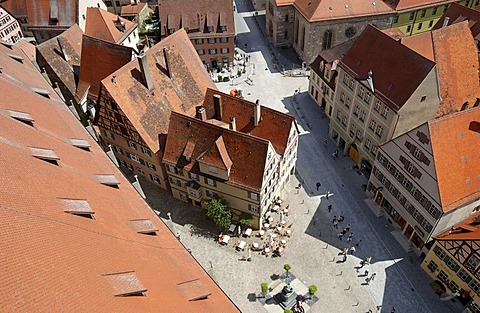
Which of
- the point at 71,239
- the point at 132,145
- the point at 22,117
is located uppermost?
the point at 22,117

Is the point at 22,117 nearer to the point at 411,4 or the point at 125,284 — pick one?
the point at 125,284

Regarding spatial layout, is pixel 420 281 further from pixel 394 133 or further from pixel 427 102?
pixel 427 102

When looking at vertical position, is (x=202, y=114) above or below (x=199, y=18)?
below

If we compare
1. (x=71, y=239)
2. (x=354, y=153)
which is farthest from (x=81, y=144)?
(x=354, y=153)

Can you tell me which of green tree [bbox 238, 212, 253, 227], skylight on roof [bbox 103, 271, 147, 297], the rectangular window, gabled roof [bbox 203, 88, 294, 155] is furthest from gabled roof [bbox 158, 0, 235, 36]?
skylight on roof [bbox 103, 271, 147, 297]

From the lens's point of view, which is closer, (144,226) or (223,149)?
(144,226)

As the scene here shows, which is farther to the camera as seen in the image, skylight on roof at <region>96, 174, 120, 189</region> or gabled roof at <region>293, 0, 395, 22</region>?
gabled roof at <region>293, 0, 395, 22</region>

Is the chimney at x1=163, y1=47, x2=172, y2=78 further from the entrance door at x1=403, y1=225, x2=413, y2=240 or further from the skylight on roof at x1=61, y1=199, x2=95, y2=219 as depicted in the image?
the entrance door at x1=403, y1=225, x2=413, y2=240
